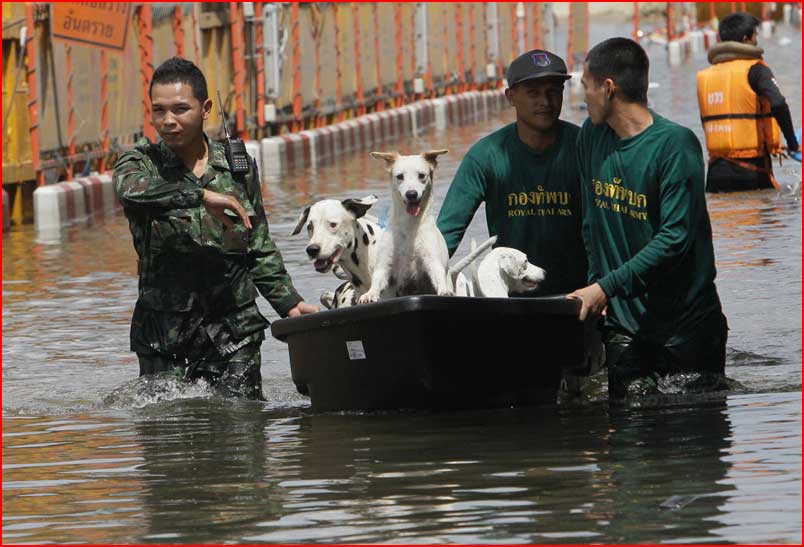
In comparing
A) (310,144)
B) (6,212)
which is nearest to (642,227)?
(6,212)

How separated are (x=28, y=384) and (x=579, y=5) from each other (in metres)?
45.5

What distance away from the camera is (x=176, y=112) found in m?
9.16

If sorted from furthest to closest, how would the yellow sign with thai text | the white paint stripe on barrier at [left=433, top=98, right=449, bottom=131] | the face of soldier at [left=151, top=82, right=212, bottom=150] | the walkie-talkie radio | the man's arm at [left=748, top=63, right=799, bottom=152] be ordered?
1. the white paint stripe on barrier at [left=433, top=98, right=449, bottom=131]
2. the yellow sign with thai text
3. the man's arm at [left=748, top=63, right=799, bottom=152]
4. the walkie-talkie radio
5. the face of soldier at [left=151, top=82, right=212, bottom=150]

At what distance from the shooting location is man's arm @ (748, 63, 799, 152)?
59.2 ft

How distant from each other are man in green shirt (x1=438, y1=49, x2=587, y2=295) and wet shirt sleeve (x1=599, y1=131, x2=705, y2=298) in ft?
2.71

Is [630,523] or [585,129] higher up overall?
[585,129]

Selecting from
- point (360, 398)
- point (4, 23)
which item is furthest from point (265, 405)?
point (4, 23)

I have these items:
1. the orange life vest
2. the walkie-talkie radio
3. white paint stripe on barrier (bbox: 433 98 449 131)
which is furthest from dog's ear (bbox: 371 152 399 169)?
white paint stripe on barrier (bbox: 433 98 449 131)

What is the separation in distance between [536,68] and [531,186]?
1.92 ft

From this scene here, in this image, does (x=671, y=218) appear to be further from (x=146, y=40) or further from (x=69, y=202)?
(x=146, y=40)

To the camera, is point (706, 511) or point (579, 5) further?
point (579, 5)

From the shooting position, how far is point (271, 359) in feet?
40.5

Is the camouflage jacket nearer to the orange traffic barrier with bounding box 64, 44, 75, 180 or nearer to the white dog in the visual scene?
the white dog

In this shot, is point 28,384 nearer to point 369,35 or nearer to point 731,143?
point 731,143
